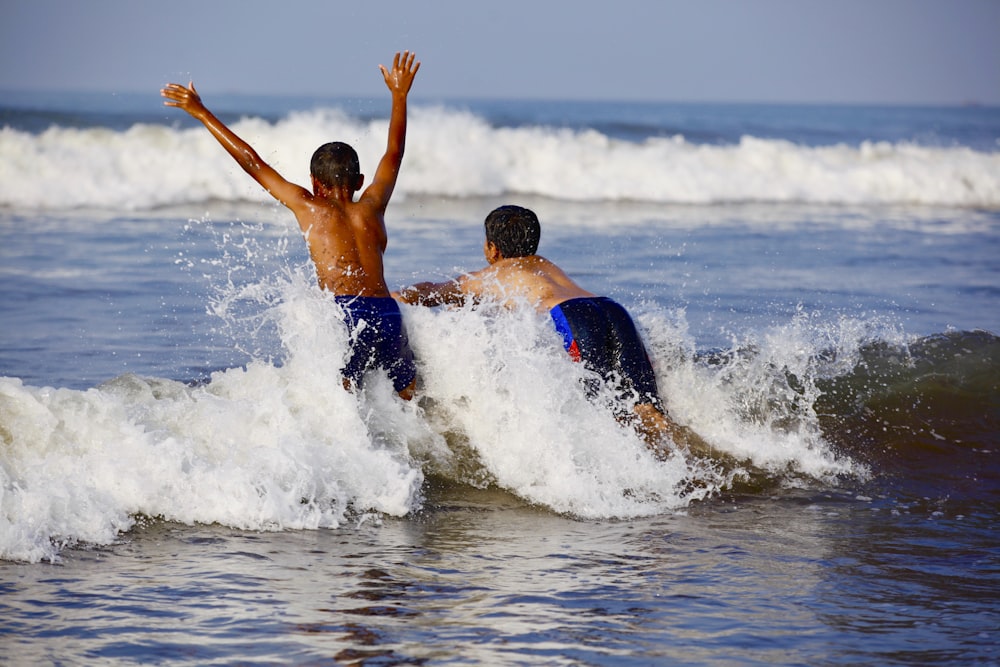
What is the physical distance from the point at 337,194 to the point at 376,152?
43.1 ft

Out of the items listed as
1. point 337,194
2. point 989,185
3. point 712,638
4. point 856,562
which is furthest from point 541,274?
point 989,185

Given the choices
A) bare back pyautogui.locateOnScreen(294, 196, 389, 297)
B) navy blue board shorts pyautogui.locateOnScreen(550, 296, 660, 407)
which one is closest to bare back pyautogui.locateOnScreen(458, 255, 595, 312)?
navy blue board shorts pyautogui.locateOnScreen(550, 296, 660, 407)

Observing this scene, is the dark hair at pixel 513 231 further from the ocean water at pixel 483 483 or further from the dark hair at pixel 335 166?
the dark hair at pixel 335 166

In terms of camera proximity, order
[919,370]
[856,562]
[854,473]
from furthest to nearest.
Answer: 1. [919,370]
2. [854,473]
3. [856,562]

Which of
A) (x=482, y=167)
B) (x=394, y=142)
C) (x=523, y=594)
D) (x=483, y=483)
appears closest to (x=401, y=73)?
(x=394, y=142)

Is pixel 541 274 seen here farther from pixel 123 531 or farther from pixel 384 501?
pixel 123 531

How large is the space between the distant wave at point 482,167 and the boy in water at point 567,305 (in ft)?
32.2

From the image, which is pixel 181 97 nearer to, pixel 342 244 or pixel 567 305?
pixel 342 244

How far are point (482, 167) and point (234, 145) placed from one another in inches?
523

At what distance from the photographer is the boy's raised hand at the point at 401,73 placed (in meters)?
5.64

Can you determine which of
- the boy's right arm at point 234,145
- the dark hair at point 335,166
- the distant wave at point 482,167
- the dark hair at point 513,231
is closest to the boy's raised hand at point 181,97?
the boy's right arm at point 234,145

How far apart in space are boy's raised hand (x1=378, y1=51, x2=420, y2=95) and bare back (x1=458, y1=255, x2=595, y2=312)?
104 centimetres

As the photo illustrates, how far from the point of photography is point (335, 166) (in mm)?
5344

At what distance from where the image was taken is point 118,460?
4.69 m
